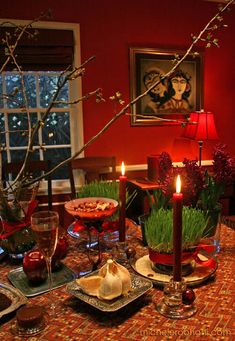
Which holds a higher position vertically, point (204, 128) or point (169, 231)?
point (204, 128)

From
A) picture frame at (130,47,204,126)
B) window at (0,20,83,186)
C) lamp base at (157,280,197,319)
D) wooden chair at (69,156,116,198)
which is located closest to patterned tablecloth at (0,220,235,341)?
lamp base at (157,280,197,319)

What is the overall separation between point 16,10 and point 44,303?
8.97ft

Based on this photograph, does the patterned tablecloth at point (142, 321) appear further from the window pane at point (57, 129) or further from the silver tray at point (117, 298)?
the window pane at point (57, 129)

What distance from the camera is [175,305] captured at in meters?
0.86

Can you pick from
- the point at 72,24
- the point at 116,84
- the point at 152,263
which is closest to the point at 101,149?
the point at 116,84

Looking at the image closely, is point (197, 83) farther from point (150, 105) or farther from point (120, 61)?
point (120, 61)

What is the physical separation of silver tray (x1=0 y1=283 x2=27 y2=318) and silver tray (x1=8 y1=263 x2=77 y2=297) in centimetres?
4

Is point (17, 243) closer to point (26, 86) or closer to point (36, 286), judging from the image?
point (36, 286)

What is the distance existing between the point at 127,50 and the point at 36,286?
8.96 ft

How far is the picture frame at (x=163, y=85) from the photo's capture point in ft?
10.9

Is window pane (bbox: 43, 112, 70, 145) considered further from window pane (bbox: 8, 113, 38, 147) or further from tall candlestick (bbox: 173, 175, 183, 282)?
tall candlestick (bbox: 173, 175, 183, 282)

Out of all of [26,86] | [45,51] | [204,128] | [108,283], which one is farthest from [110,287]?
[26,86]

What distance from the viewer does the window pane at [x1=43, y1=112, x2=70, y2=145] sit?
3.34m

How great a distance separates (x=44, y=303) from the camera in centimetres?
92
